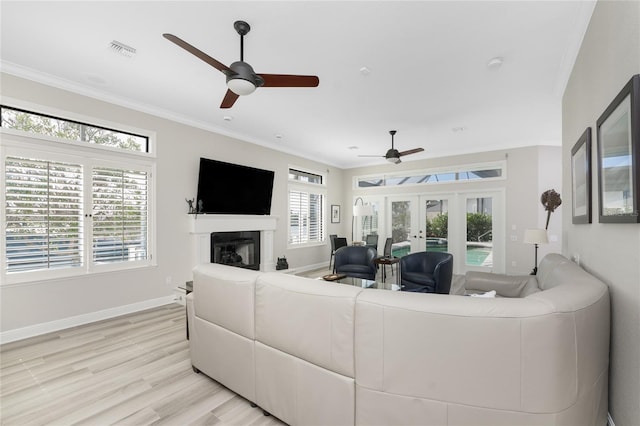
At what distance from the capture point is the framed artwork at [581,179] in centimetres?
227

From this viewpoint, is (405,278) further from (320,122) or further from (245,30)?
(245,30)

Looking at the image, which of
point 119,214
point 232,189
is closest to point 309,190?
point 232,189

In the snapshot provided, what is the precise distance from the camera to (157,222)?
14.6 ft

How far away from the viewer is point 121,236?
407 centimetres

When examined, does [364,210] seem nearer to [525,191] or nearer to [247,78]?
[525,191]

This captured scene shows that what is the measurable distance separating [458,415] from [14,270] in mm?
4516

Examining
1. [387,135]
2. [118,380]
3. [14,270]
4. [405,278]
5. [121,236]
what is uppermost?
[387,135]

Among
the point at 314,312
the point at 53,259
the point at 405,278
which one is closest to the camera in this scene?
the point at 314,312

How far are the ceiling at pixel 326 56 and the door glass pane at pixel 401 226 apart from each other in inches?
121

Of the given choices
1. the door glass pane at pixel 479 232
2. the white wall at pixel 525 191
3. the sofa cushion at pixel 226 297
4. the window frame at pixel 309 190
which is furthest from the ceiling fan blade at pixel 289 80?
the door glass pane at pixel 479 232

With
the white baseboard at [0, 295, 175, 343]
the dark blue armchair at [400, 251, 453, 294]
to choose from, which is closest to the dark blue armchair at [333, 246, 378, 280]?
the dark blue armchair at [400, 251, 453, 294]

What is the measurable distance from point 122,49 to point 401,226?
267 inches

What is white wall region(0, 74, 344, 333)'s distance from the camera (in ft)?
10.9

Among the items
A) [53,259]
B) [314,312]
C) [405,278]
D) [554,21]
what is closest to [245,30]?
[314,312]
